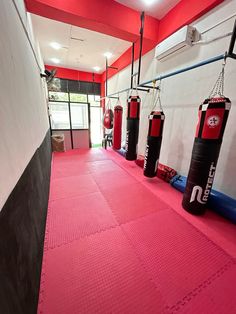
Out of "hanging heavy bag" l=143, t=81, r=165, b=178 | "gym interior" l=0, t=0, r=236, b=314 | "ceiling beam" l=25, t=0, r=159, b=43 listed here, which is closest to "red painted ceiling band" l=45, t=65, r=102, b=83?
"gym interior" l=0, t=0, r=236, b=314

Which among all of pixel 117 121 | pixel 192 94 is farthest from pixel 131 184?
pixel 192 94

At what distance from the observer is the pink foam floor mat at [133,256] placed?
3.79ft

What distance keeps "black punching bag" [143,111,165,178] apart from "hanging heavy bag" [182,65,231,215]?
0.79 metres

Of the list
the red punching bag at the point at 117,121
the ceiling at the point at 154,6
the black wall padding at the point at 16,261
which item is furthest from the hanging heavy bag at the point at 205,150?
the red punching bag at the point at 117,121

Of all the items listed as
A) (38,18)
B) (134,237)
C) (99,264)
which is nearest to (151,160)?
(134,237)

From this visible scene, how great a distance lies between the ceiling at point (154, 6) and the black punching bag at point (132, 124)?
1754mm

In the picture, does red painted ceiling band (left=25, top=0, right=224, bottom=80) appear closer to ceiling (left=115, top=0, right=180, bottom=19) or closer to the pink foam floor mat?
ceiling (left=115, top=0, right=180, bottom=19)

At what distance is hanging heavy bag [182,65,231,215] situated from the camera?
1790 mm

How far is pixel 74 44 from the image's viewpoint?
14.6 feet

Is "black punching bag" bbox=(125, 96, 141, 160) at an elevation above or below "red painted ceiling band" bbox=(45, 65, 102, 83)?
below

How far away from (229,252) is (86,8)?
4.28 metres

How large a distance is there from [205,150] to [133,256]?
5.14 feet

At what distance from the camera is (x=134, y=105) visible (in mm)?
3037

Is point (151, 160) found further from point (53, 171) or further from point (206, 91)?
point (53, 171)
